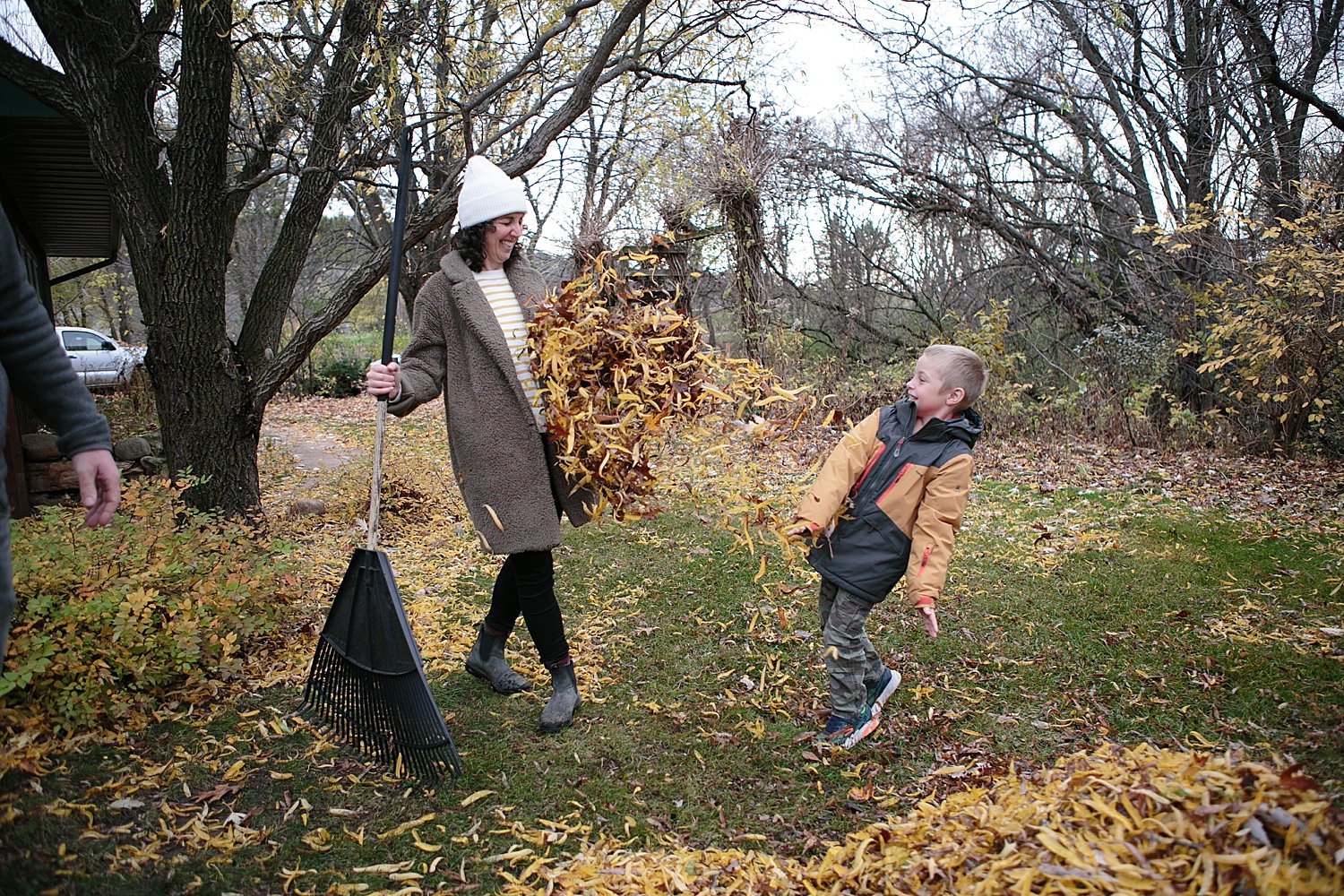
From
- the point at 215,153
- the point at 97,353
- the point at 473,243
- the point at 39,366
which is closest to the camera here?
the point at 39,366

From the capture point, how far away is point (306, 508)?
6207 millimetres

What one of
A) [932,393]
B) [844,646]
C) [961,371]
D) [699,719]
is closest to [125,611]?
[699,719]

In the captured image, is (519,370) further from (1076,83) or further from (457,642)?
(1076,83)

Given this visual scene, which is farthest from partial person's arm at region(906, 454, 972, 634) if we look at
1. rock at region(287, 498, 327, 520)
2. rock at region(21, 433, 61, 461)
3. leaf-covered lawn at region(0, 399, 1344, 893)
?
rock at region(21, 433, 61, 461)

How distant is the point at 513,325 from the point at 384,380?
0.49 metres

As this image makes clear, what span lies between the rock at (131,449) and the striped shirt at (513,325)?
580 centimetres

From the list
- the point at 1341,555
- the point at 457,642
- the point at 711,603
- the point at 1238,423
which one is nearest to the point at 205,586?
the point at 457,642

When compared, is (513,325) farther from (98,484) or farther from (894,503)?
(894,503)

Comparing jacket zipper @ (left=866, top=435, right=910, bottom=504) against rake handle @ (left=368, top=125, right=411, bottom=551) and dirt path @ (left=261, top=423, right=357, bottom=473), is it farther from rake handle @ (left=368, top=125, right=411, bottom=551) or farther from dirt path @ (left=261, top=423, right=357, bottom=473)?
dirt path @ (left=261, top=423, right=357, bottom=473)

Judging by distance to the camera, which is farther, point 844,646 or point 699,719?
point 699,719

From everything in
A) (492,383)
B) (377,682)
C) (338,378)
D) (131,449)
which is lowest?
(377,682)

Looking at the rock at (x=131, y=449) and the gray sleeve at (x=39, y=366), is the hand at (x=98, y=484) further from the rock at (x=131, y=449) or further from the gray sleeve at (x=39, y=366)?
the rock at (x=131, y=449)

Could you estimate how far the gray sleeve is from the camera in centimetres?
168

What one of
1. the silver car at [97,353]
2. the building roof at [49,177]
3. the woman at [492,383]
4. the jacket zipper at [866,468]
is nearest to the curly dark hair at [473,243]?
the woman at [492,383]
